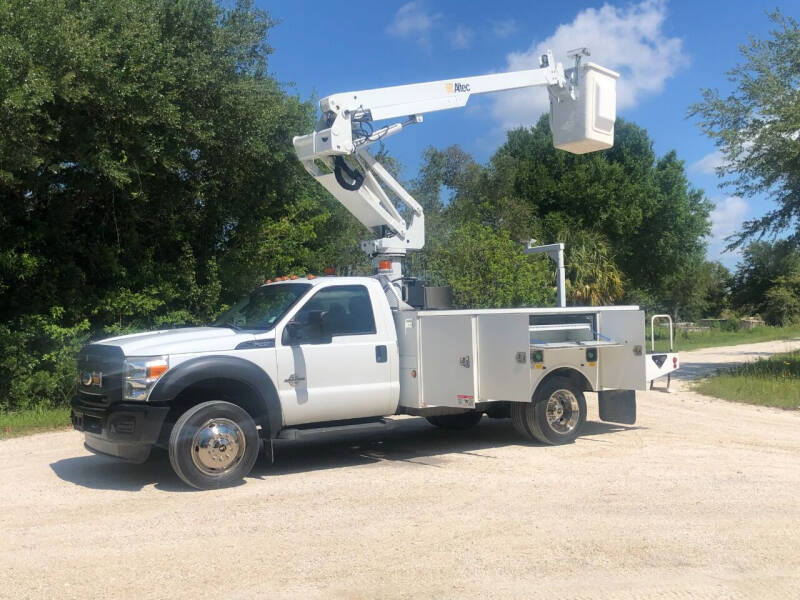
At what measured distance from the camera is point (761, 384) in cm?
1541

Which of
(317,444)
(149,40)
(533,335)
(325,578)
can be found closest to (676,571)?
(325,578)

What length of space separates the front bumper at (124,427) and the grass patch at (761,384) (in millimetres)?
10432

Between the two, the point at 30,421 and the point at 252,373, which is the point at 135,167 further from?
the point at 252,373

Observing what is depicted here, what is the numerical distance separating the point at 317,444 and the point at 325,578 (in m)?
5.39

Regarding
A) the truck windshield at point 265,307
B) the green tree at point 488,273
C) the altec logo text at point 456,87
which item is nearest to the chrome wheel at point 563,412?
the truck windshield at point 265,307

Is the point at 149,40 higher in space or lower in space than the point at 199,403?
higher

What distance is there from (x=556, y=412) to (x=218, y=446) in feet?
13.8

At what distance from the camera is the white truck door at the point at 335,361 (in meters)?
8.34

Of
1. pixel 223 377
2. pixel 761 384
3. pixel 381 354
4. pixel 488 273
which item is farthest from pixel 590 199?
pixel 223 377

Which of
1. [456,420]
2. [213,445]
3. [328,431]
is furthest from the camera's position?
[456,420]

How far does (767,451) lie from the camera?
9445 mm

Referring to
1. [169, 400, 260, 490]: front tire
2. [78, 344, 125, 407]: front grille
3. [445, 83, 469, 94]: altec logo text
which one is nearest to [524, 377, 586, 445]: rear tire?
[169, 400, 260, 490]: front tire

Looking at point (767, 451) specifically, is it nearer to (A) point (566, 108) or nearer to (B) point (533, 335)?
(B) point (533, 335)

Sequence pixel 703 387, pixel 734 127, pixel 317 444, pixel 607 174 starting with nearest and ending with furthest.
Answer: pixel 317 444 < pixel 703 387 < pixel 734 127 < pixel 607 174
